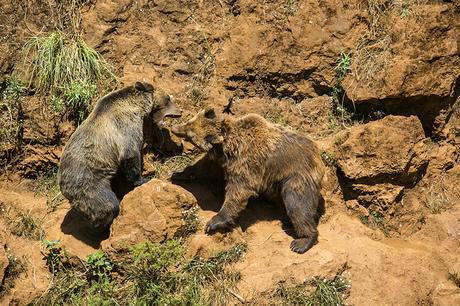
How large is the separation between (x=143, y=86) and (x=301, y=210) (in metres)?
2.68

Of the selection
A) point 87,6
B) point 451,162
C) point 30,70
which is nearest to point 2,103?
point 30,70

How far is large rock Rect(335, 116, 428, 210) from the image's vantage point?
8.43m

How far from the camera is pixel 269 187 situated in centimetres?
796

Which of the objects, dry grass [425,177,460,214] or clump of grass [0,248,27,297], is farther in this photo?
dry grass [425,177,460,214]

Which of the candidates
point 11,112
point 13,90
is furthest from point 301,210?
point 13,90

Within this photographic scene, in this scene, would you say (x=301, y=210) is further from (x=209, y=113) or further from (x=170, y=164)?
(x=170, y=164)

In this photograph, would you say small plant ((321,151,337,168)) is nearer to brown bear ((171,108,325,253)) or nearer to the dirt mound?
the dirt mound

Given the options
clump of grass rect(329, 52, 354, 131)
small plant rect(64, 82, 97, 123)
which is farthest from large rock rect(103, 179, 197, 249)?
clump of grass rect(329, 52, 354, 131)

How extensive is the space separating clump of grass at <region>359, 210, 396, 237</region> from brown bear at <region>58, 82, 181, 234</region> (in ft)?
10.1

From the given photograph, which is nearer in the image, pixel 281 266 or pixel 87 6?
pixel 281 266

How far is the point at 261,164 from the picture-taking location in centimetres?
789

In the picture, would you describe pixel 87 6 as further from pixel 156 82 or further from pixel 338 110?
pixel 338 110

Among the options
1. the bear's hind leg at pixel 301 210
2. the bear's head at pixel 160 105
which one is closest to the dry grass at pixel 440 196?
the bear's hind leg at pixel 301 210

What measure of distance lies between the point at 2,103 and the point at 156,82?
7.11 ft
